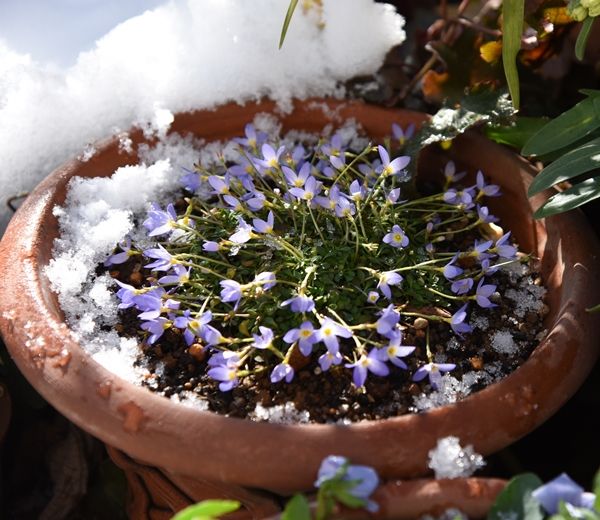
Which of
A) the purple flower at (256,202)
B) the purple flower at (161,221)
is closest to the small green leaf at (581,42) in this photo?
the purple flower at (256,202)

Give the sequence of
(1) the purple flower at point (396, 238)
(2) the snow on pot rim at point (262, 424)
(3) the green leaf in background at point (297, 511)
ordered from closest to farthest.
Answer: (3) the green leaf in background at point (297, 511) → (2) the snow on pot rim at point (262, 424) → (1) the purple flower at point (396, 238)

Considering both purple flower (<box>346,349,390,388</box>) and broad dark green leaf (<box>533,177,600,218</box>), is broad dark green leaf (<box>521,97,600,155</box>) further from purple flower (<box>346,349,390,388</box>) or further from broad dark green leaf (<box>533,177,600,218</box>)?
purple flower (<box>346,349,390,388</box>)

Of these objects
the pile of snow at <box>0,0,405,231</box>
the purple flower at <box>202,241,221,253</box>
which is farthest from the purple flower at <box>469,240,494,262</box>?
the pile of snow at <box>0,0,405,231</box>

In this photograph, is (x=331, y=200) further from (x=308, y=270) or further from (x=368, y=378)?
(x=368, y=378)

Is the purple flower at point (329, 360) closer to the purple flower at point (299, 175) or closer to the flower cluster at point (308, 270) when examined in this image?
the flower cluster at point (308, 270)

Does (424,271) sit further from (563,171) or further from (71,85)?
(71,85)

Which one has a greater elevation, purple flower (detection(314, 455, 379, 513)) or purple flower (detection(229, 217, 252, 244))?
purple flower (detection(229, 217, 252, 244))

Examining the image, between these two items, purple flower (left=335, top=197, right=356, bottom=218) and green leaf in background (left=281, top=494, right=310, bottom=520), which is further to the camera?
purple flower (left=335, top=197, right=356, bottom=218)
